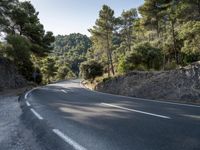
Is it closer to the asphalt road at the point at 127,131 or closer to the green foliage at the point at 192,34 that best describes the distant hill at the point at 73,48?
the green foliage at the point at 192,34

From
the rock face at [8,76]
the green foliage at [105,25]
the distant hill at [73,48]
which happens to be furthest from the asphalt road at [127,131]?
the distant hill at [73,48]

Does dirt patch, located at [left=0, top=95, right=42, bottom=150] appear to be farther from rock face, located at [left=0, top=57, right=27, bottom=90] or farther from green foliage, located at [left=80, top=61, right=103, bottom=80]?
green foliage, located at [left=80, top=61, right=103, bottom=80]

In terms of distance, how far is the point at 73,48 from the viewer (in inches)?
5969

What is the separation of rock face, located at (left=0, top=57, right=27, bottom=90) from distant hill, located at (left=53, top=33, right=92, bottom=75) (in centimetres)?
9023

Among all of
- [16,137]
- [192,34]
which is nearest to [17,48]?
[192,34]

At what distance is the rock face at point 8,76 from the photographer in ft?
90.6

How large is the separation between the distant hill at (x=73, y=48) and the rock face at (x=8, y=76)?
90228mm

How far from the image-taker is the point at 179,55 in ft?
94.7

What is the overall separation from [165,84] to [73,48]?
454 ft

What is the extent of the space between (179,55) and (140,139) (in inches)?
1003

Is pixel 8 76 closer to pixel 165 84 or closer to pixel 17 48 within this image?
pixel 17 48

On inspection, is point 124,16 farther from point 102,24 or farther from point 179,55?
point 179,55

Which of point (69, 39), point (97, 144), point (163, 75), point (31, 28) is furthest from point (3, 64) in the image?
point (69, 39)

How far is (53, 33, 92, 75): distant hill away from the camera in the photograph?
126m
